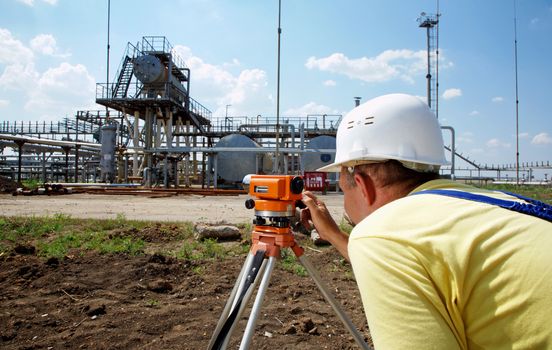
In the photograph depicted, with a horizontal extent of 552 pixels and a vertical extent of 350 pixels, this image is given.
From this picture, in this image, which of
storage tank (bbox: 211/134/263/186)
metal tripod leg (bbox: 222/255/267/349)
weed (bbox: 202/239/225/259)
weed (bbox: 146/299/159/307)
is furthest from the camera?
storage tank (bbox: 211/134/263/186)

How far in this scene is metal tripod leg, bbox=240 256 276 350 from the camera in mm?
1788

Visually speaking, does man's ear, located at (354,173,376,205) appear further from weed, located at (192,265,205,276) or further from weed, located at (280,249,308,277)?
weed, located at (192,265,205,276)

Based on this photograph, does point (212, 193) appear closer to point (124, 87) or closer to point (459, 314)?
point (124, 87)

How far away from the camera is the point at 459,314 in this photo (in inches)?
32.6

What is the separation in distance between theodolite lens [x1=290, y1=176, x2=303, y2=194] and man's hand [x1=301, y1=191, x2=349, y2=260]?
Answer: 0.15ft

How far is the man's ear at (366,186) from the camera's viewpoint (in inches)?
50.8

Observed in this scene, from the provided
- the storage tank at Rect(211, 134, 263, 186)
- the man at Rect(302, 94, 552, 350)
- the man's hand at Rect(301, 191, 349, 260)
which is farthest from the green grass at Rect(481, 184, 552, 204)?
the man at Rect(302, 94, 552, 350)

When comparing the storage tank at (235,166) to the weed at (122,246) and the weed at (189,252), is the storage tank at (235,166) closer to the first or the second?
the weed at (122,246)

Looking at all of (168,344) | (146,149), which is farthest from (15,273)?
(146,149)

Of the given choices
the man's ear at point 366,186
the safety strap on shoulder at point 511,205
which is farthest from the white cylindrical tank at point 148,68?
the safety strap on shoulder at point 511,205

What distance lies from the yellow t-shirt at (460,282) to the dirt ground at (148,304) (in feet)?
7.44

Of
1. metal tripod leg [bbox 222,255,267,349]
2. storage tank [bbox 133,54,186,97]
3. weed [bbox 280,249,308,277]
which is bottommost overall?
weed [bbox 280,249,308,277]

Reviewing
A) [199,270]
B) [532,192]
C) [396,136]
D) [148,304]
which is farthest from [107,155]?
[532,192]

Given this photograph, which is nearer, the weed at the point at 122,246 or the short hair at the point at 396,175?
the short hair at the point at 396,175
